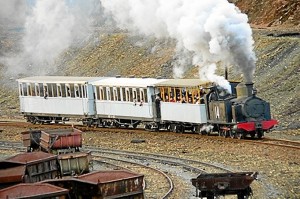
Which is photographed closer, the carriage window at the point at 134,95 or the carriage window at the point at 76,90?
the carriage window at the point at 134,95

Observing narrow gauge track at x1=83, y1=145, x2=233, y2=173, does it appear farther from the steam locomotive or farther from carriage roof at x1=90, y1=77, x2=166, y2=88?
carriage roof at x1=90, y1=77, x2=166, y2=88

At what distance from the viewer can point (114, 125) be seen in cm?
3922

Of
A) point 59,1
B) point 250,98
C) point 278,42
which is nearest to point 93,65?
point 59,1

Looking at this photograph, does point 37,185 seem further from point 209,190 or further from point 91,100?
point 91,100

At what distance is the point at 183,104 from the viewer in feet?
109

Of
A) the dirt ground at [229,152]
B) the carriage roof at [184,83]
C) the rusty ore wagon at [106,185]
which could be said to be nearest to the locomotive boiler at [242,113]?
the dirt ground at [229,152]

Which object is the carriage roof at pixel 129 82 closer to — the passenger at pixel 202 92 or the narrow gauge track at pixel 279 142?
the passenger at pixel 202 92

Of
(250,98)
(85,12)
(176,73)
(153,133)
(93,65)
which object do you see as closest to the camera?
(250,98)

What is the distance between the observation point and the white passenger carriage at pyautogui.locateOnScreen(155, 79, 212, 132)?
32094 mm

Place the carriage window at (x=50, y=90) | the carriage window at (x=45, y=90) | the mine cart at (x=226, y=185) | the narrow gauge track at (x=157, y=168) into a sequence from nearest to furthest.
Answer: the mine cart at (x=226, y=185) → the narrow gauge track at (x=157, y=168) → the carriage window at (x=50, y=90) → the carriage window at (x=45, y=90)

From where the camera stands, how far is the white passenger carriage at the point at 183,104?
32.1 metres

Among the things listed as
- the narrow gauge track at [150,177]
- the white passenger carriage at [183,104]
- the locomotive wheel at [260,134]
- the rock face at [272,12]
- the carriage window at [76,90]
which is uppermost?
the rock face at [272,12]

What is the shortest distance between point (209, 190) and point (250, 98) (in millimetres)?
11943

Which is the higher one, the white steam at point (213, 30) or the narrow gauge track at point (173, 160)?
the white steam at point (213, 30)
